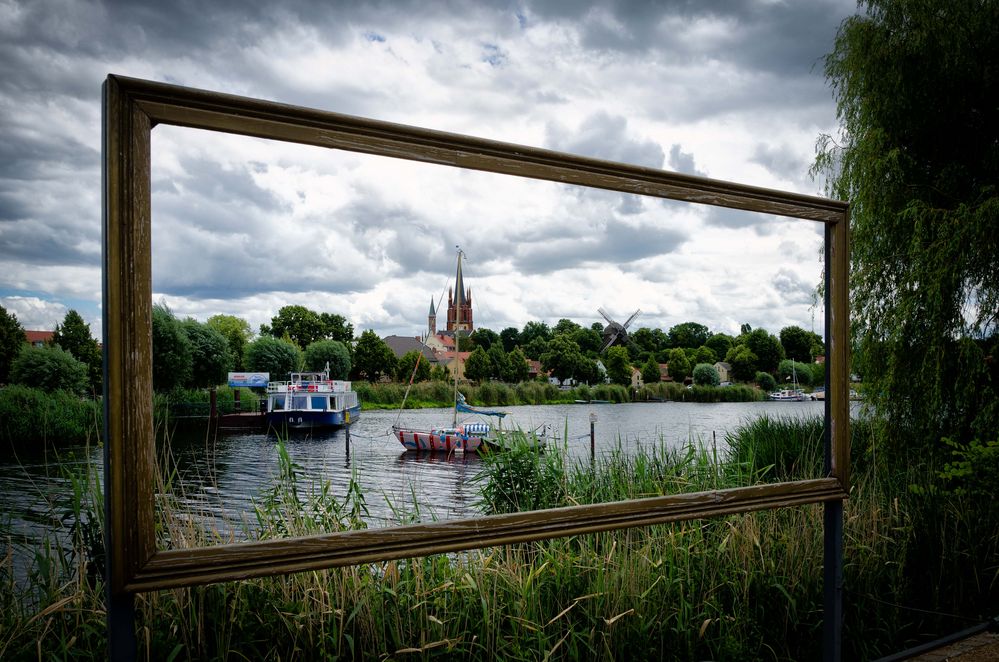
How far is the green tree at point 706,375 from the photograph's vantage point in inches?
103

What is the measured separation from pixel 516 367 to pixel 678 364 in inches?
25.0

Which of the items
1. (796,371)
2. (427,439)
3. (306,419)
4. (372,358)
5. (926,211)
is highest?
(926,211)

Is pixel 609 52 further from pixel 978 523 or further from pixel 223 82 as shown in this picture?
pixel 978 523

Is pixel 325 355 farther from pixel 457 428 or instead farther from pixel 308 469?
pixel 457 428

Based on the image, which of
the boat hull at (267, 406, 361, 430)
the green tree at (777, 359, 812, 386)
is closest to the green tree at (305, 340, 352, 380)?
the boat hull at (267, 406, 361, 430)

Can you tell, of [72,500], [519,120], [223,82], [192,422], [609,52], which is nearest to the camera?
[192,422]

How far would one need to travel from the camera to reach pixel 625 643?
94.1 inches

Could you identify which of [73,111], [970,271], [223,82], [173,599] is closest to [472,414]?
[173,599]

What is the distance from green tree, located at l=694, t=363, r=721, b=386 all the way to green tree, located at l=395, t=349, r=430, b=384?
1028mm

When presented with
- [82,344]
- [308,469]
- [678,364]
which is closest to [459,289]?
[678,364]

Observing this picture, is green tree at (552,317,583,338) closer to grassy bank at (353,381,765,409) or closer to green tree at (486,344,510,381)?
green tree at (486,344,510,381)

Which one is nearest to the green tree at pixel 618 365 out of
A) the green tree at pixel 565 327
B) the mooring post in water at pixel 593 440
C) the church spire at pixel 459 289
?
the green tree at pixel 565 327

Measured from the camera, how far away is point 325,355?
1950 mm

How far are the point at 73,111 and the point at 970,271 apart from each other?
5.65m
